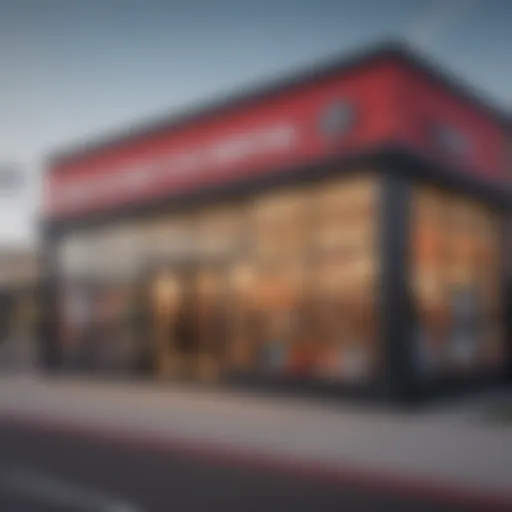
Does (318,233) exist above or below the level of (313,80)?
below

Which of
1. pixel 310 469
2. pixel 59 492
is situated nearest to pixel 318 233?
pixel 310 469

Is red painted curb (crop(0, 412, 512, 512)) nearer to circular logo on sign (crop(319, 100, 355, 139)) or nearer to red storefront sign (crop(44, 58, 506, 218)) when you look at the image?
red storefront sign (crop(44, 58, 506, 218))

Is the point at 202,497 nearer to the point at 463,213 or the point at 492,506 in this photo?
the point at 492,506

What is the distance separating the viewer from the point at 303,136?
13000 millimetres

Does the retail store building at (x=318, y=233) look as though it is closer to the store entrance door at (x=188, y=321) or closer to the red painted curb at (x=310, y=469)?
the store entrance door at (x=188, y=321)

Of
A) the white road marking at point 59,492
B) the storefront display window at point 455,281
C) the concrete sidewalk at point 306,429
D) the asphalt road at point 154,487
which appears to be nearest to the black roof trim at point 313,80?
the storefront display window at point 455,281

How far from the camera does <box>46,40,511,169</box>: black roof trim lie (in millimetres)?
12047

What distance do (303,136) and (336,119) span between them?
2.66 ft

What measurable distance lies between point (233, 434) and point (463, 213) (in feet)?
23.5

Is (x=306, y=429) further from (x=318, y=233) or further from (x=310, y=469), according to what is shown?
(x=318, y=233)

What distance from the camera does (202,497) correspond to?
6.89 m

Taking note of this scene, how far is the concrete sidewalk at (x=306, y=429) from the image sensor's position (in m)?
7.94

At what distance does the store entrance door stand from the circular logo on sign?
4.16 metres

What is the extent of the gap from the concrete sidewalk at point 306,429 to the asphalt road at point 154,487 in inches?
30.2
